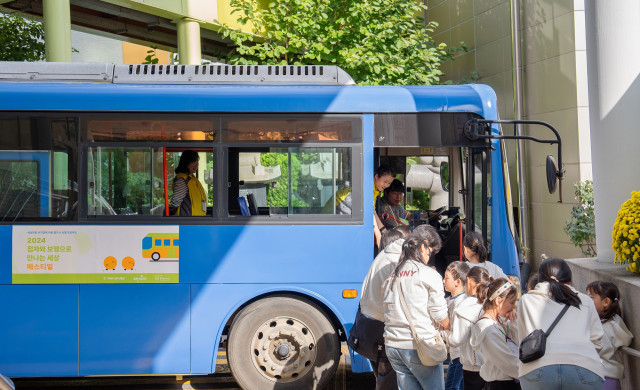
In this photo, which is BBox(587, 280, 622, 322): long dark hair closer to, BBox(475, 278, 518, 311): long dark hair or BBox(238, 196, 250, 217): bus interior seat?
BBox(475, 278, 518, 311): long dark hair

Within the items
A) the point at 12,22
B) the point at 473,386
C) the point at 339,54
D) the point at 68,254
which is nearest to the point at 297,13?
the point at 339,54

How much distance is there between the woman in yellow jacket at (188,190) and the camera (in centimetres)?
762

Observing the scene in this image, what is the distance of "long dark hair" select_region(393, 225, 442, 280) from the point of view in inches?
213

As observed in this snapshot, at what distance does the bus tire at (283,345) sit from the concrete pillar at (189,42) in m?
10.3

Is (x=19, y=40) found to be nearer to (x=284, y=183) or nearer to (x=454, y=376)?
(x=284, y=183)

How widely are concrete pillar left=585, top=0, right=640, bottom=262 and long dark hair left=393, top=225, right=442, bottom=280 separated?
2.61 meters

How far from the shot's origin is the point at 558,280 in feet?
16.1

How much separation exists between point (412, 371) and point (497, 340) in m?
0.68

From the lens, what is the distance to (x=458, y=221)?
8.52 meters

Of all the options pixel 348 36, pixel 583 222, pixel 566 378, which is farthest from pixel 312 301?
pixel 583 222

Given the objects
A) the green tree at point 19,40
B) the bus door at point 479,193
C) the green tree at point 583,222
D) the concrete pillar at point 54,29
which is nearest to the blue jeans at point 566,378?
the bus door at point 479,193

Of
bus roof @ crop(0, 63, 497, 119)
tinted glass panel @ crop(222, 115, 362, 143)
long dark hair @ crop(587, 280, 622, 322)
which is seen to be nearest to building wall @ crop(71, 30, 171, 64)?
bus roof @ crop(0, 63, 497, 119)

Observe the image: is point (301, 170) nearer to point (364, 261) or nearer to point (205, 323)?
point (364, 261)

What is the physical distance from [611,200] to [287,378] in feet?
11.8
